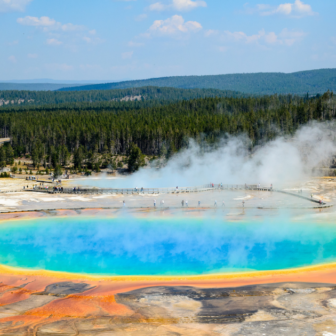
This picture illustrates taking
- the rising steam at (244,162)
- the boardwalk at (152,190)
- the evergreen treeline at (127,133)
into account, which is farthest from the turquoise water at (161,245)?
the evergreen treeline at (127,133)

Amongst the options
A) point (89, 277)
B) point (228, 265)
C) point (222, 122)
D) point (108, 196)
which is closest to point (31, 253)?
point (89, 277)

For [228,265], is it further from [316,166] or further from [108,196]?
[316,166]

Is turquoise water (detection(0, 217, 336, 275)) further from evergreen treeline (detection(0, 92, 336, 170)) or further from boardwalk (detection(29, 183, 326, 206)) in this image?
evergreen treeline (detection(0, 92, 336, 170))

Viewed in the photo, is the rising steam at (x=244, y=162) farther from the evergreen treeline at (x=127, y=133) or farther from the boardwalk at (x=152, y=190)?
the evergreen treeline at (x=127, y=133)

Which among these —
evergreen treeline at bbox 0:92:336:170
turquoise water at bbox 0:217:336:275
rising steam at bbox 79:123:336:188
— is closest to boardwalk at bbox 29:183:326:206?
rising steam at bbox 79:123:336:188

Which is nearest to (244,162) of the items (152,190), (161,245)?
(152,190)

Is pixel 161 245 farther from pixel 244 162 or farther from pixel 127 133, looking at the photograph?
pixel 127 133

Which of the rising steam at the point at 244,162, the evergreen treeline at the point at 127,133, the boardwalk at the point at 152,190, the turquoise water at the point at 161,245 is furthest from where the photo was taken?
the evergreen treeline at the point at 127,133

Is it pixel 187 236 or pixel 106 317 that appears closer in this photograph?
pixel 106 317
